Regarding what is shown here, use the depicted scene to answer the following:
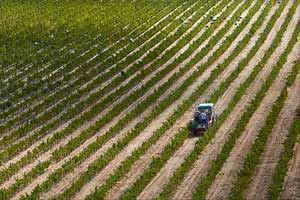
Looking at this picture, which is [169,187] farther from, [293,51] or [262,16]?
[262,16]

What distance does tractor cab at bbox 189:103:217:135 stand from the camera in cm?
2866

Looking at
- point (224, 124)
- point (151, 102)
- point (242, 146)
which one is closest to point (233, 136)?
point (242, 146)

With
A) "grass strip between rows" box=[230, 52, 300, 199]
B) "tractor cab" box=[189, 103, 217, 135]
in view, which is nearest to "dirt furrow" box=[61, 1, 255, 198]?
"tractor cab" box=[189, 103, 217, 135]

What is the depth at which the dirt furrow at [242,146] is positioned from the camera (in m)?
22.9

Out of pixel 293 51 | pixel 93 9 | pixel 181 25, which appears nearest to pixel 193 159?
pixel 293 51

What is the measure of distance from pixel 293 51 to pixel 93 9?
2750 centimetres

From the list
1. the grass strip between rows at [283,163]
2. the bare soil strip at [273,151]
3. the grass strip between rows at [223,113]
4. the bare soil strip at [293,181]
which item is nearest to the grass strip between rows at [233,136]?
the grass strip between rows at [223,113]

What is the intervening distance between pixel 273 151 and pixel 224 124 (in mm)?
4493

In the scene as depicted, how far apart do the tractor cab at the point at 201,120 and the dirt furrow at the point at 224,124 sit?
0.70 metres

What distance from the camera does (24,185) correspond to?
2520 centimetres

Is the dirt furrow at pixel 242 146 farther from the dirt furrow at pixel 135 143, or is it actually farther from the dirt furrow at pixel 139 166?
the dirt furrow at pixel 135 143

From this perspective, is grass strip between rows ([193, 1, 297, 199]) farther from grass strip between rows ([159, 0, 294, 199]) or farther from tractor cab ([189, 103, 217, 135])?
tractor cab ([189, 103, 217, 135])

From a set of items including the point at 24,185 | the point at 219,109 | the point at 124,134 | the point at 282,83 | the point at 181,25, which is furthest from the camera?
the point at 181,25

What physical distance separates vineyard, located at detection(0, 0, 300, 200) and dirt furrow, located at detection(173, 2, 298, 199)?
7cm
